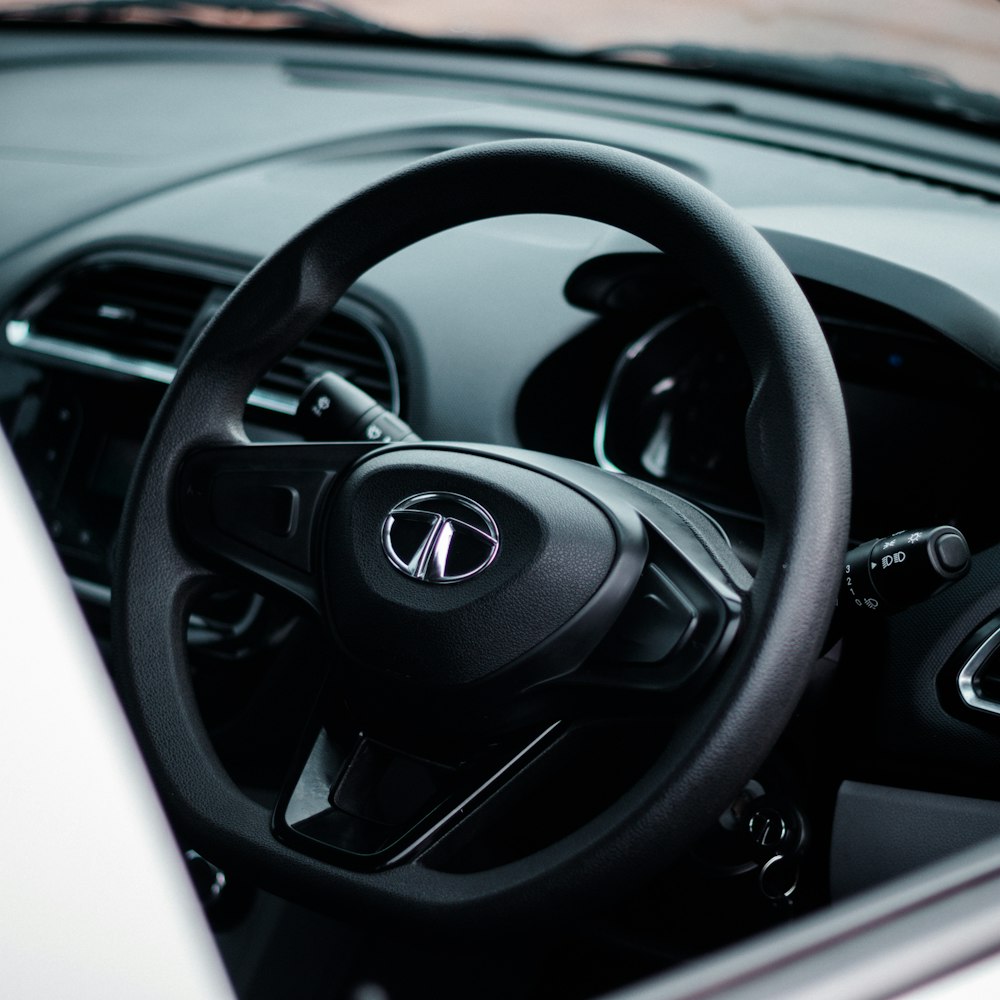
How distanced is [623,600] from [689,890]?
0.52 metres

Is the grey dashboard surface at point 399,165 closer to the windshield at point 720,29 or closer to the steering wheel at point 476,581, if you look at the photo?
the windshield at point 720,29

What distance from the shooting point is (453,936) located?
901mm

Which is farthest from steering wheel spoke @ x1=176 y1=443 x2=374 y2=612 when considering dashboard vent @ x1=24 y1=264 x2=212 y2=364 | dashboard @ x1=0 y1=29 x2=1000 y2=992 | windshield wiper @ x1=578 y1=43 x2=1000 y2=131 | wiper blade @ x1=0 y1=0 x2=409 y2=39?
wiper blade @ x1=0 y1=0 x2=409 y2=39

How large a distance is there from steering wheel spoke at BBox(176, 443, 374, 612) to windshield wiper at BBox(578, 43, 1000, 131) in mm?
1169

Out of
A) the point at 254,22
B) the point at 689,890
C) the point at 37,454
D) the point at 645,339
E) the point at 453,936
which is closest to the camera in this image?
the point at 453,936

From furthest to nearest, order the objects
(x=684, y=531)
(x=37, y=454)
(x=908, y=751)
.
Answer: (x=37, y=454) → (x=908, y=751) → (x=684, y=531)

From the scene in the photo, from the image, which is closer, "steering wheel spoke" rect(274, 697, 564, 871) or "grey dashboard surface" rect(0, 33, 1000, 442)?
"steering wheel spoke" rect(274, 697, 564, 871)

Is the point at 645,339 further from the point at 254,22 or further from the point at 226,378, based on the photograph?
the point at 254,22

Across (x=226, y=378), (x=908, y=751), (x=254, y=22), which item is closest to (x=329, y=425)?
(x=226, y=378)

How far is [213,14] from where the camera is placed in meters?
2.40

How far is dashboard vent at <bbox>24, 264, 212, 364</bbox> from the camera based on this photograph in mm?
1733

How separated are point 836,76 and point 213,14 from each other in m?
1.22

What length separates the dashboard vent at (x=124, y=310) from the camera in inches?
68.2

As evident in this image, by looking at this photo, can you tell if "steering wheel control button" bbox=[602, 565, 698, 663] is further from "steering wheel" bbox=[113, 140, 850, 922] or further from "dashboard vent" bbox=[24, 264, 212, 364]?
"dashboard vent" bbox=[24, 264, 212, 364]
